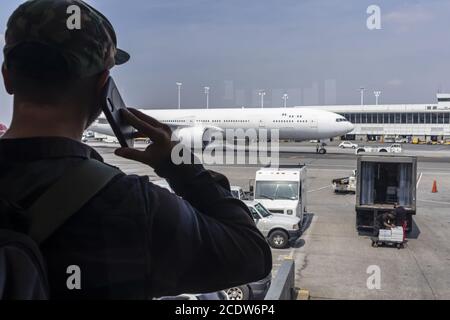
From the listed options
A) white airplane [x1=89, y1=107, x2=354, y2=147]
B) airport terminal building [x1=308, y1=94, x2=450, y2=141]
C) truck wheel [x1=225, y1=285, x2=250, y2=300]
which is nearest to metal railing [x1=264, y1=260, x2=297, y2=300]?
truck wheel [x1=225, y1=285, x2=250, y2=300]

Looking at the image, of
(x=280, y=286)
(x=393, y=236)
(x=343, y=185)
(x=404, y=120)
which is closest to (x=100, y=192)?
(x=280, y=286)

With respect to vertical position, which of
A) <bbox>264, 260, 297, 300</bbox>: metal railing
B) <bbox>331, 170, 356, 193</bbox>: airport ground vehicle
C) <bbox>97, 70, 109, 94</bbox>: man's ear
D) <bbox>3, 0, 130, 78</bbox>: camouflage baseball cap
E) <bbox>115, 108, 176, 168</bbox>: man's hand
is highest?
<bbox>3, 0, 130, 78</bbox>: camouflage baseball cap

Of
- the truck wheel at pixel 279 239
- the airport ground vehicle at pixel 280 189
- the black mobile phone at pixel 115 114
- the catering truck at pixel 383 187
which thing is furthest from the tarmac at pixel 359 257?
the black mobile phone at pixel 115 114

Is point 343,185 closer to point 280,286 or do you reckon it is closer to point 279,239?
point 279,239

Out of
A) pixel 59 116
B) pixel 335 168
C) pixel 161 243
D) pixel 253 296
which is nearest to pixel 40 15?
pixel 59 116

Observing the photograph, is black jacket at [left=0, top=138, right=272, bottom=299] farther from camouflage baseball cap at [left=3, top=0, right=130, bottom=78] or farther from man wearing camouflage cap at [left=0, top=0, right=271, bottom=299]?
camouflage baseball cap at [left=3, top=0, right=130, bottom=78]

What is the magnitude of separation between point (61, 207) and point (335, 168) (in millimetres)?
42380

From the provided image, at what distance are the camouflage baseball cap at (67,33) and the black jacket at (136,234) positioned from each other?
29 centimetres

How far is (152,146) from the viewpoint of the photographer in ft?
6.02

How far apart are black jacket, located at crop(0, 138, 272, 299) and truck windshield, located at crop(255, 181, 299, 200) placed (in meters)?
17.0

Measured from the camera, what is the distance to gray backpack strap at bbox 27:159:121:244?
142cm

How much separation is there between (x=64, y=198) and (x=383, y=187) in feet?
65.5
